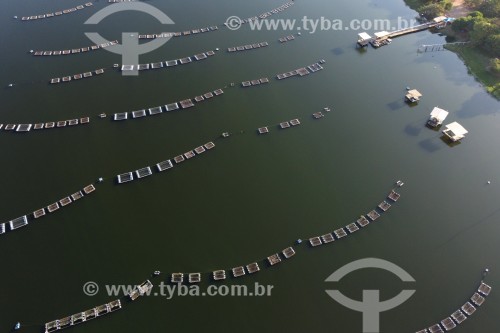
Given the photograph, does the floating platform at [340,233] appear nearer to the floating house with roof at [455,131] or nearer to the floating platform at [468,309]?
the floating platform at [468,309]

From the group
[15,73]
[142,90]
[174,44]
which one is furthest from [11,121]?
[174,44]

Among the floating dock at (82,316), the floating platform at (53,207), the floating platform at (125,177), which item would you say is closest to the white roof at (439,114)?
the floating platform at (125,177)

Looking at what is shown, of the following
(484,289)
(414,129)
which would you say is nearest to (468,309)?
(484,289)

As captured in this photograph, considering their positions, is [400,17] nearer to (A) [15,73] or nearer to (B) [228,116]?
(B) [228,116]

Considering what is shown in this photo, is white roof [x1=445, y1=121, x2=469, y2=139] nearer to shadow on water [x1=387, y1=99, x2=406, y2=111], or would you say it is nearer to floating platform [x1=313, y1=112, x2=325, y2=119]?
shadow on water [x1=387, y1=99, x2=406, y2=111]

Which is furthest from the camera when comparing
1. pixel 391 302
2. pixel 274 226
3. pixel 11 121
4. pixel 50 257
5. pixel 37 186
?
pixel 11 121

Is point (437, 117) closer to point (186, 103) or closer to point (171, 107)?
point (186, 103)

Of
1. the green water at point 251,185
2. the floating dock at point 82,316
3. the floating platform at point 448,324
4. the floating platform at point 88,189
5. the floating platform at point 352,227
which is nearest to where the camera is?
the floating dock at point 82,316
